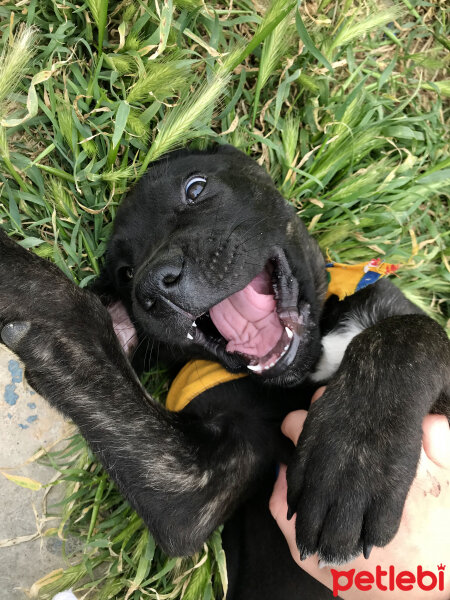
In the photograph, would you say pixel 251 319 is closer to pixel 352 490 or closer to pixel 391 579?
pixel 352 490

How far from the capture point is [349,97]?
3.50 meters

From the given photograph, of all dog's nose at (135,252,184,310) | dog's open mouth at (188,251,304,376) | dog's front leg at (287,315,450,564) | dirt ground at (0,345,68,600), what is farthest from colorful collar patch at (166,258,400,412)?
dirt ground at (0,345,68,600)

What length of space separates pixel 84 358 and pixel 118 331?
0.74 metres

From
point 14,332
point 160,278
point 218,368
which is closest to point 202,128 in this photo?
point 160,278

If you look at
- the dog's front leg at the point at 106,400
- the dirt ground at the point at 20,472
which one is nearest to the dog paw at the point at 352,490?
the dog's front leg at the point at 106,400

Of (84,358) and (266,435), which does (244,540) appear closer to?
(266,435)

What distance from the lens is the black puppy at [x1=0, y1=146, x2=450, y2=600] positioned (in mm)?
2008

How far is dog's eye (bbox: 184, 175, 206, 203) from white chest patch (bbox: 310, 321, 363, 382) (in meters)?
1.05

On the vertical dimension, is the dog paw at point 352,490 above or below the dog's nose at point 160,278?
below

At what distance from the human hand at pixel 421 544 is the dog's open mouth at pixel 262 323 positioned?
29.4 inches

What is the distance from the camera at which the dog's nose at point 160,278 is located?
2.27 m

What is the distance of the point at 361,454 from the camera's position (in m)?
1.97

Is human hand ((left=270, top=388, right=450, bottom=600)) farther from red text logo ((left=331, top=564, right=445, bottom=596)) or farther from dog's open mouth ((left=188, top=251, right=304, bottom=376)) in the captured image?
dog's open mouth ((left=188, top=251, right=304, bottom=376))

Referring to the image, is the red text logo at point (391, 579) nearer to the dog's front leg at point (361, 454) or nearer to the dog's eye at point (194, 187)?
the dog's front leg at point (361, 454)
